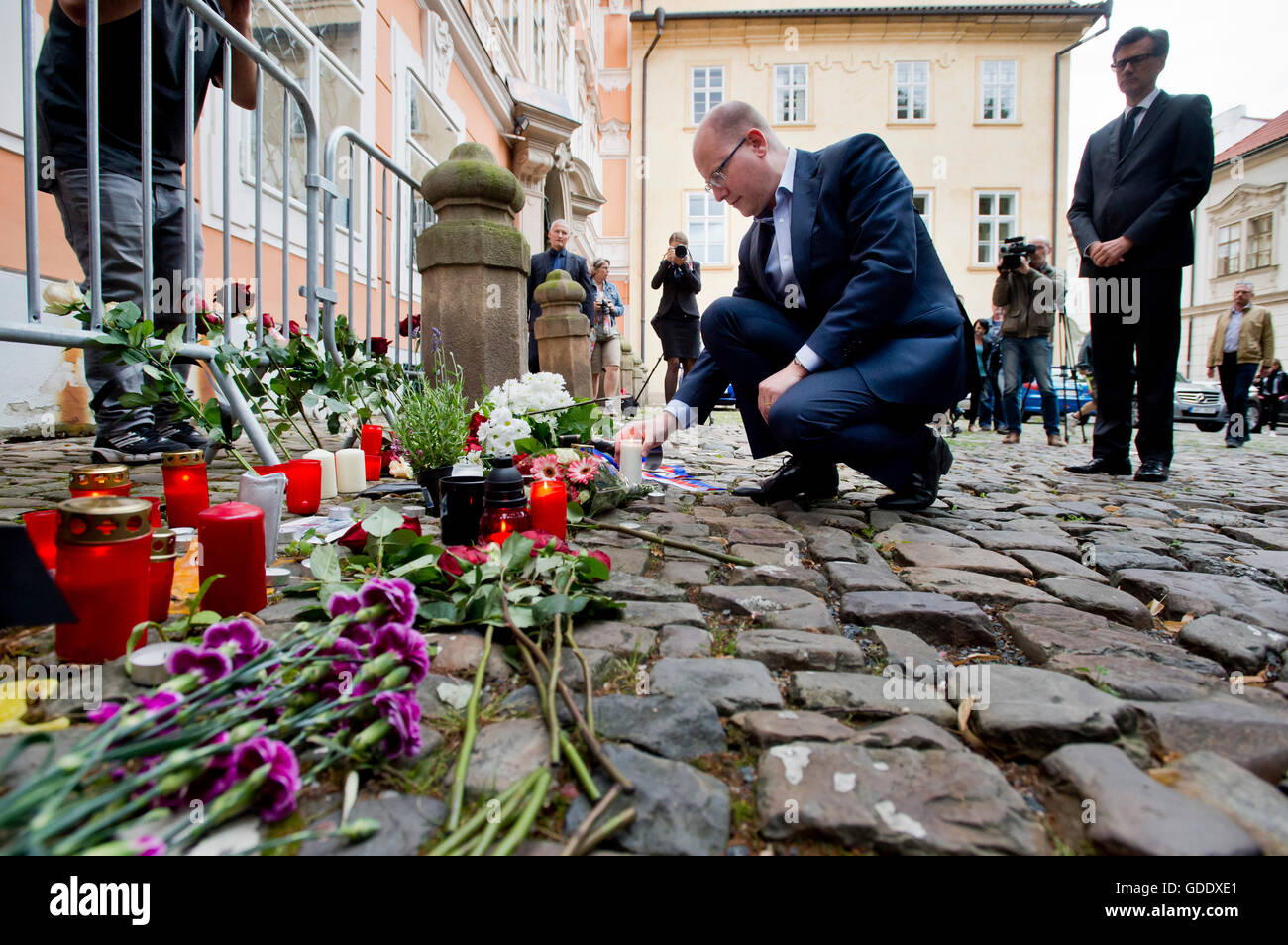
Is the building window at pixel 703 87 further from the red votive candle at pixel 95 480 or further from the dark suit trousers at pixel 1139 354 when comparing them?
the red votive candle at pixel 95 480

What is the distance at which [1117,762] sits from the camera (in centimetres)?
94

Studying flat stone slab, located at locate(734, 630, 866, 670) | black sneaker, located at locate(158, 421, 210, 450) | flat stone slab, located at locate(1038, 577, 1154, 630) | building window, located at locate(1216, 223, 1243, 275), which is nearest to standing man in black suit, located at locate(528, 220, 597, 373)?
black sneaker, located at locate(158, 421, 210, 450)

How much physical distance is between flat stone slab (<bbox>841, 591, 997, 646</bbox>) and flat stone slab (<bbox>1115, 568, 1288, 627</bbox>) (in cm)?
55

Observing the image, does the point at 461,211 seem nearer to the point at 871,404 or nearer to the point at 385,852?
the point at 871,404

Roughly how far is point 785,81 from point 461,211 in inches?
802

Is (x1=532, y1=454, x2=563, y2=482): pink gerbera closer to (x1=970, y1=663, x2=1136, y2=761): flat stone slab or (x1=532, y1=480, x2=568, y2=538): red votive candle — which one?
(x1=532, y1=480, x2=568, y2=538): red votive candle

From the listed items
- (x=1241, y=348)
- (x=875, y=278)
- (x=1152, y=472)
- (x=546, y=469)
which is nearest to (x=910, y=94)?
(x=1241, y=348)

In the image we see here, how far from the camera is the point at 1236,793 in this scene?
2.89 ft

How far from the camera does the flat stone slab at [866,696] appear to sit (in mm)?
1131

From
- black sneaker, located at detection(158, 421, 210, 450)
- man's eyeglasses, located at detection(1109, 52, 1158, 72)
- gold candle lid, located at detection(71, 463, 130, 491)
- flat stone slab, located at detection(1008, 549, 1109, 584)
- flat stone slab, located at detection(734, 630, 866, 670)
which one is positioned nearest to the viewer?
flat stone slab, located at detection(734, 630, 866, 670)

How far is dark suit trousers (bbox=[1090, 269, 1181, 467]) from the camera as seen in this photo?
398cm

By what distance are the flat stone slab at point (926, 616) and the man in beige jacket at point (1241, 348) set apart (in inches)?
410
